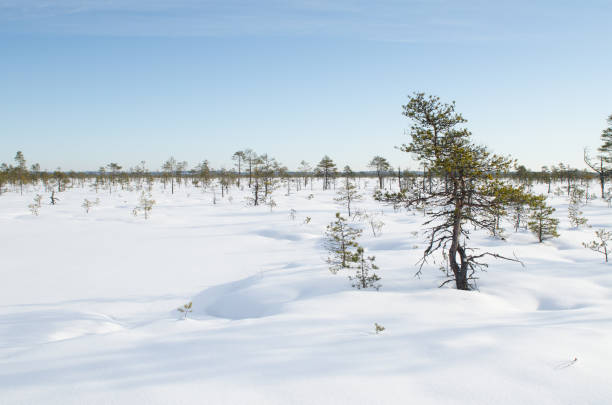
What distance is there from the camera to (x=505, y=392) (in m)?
2.79

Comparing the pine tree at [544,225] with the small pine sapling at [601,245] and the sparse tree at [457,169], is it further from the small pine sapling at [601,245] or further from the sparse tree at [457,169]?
the sparse tree at [457,169]

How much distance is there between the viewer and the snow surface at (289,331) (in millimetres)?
2912

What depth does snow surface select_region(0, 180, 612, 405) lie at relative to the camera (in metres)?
2.91

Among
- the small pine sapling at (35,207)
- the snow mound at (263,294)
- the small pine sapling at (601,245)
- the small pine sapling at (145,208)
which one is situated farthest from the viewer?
the small pine sapling at (145,208)

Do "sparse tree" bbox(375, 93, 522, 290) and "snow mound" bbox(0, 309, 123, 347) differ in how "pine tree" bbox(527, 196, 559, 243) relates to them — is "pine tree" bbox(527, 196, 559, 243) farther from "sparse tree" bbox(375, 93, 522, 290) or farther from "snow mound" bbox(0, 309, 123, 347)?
"snow mound" bbox(0, 309, 123, 347)

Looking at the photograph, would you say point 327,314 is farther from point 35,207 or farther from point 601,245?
point 35,207

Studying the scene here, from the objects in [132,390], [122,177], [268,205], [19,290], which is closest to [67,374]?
[132,390]

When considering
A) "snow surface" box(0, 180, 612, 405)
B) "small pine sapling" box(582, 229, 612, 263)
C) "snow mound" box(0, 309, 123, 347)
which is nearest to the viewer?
"snow surface" box(0, 180, 612, 405)

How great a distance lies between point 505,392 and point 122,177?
7927 cm

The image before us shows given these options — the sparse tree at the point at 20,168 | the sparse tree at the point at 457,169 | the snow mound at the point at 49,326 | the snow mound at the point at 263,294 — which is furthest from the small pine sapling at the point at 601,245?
the sparse tree at the point at 20,168

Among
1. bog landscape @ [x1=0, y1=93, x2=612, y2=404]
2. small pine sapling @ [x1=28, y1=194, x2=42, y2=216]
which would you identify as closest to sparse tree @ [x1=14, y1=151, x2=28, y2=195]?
small pine sapling @ [x1=28, y1=194, x2=42, y2=216]

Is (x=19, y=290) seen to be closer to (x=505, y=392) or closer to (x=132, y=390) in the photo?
(x=132, y=390)

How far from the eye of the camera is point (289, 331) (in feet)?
15.8

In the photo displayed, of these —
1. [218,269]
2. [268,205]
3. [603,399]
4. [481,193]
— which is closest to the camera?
A: [603,399]
